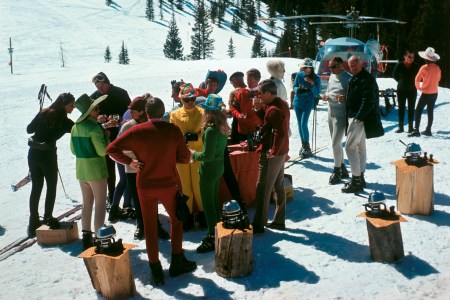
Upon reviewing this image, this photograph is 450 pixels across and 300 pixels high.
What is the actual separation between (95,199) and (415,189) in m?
A: 3.60

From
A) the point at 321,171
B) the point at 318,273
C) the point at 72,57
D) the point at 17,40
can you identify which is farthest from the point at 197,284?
the point at 17,40

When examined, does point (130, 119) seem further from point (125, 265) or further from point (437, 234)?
point (437, 234)

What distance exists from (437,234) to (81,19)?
128624mm

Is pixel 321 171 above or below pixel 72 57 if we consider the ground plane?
below

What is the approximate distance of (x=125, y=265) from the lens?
4.03 metres

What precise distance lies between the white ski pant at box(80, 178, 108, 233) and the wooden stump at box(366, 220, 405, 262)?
281 centimetres

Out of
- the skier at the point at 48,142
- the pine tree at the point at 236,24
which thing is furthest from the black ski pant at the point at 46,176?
the pine tree at the point at 236,24

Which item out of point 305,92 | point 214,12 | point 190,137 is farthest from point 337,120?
point 214,12

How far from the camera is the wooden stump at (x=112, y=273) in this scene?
13.0 feet

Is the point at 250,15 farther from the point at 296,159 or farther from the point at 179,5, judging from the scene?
the point at 296,159

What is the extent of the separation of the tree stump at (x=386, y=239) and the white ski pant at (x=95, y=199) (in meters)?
Answer: 2.80

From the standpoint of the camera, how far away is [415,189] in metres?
5.22

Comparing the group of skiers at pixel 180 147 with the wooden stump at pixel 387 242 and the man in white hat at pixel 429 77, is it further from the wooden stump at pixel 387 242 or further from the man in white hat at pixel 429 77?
the man in white hat at pixel 429 77

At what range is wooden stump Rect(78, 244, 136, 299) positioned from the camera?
3.96 meters
